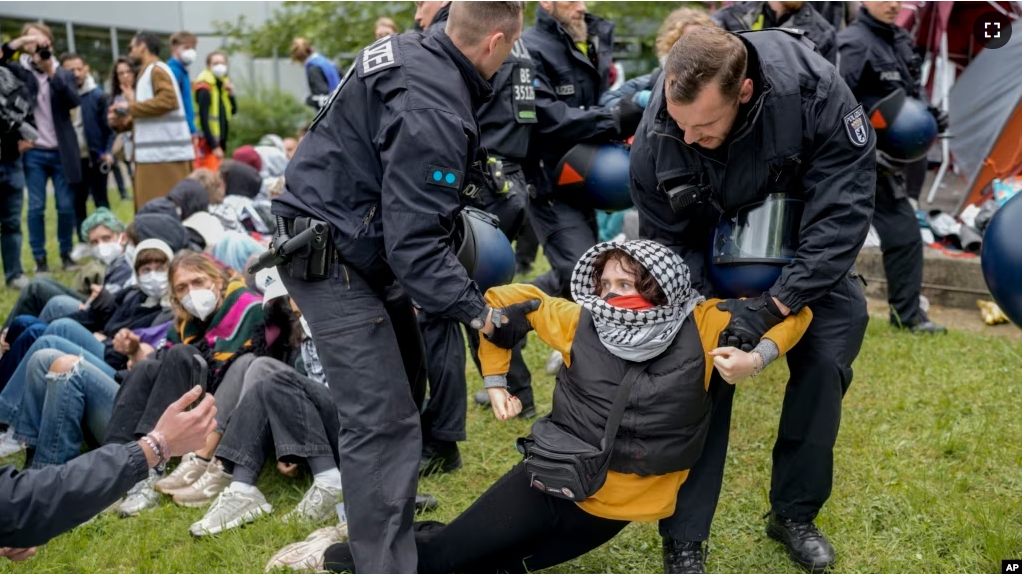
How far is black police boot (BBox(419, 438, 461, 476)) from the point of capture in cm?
411

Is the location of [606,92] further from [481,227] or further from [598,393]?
[598,393]

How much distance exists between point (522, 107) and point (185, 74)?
18.5 ft

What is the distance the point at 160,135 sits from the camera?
8242 millimetres

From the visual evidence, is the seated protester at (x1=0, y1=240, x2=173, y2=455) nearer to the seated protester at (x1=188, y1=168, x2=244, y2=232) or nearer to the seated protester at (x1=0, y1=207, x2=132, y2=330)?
the seated protester at (x1=0, y1=207, x2=132, y2=330)

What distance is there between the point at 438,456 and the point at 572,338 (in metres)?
1.52

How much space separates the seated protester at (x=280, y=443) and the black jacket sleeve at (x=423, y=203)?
1402mm

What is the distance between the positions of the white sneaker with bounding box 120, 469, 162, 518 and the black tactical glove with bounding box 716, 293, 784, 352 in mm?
2494

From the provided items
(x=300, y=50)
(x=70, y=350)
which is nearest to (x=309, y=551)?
(x=70, y=350)

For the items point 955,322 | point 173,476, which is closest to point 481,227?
point 173,476

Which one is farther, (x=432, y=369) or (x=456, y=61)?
(x=432, y=369)

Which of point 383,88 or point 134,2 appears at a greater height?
point 383,88

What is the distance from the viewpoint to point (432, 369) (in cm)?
411

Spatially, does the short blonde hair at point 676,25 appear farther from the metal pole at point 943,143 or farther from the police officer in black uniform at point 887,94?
the metal pole at point 943,143

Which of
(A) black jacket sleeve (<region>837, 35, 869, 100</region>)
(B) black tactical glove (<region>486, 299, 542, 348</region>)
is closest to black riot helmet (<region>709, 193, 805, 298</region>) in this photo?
(B) black tactical glove (<region>486, 299, 542, 348</region>)
